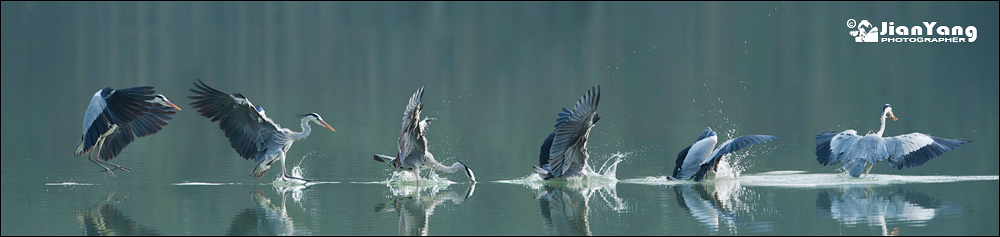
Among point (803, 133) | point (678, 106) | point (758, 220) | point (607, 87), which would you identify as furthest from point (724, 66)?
point (758, 220)

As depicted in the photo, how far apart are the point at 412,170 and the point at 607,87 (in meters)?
20.8

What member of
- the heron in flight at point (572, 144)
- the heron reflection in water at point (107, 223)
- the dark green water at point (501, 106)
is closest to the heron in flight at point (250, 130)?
the dark green water at point (501, 106)

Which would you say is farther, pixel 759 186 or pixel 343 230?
pixel 759 186

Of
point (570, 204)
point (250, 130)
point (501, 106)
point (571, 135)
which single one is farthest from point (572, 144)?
point (501, 106)

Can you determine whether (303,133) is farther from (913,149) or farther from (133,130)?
(913,149)

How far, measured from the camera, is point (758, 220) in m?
10.6

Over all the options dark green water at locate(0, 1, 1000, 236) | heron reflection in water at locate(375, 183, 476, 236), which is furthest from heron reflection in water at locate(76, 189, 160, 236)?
heron reflection in water at locate(375, 183, 476, 236)

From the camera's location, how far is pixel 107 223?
35.5ft

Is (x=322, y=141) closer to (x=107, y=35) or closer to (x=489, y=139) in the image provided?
(x=489, y=139)

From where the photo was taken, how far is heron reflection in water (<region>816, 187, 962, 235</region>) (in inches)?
414

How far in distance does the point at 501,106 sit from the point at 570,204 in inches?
647

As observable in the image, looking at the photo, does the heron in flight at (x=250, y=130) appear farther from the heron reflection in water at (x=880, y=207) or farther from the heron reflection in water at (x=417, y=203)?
the heron reflection in water at (x=880, y=207)

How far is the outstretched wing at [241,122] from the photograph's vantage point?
13.6 metres

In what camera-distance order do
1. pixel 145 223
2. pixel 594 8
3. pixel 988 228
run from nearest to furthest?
pixel 988 228, pixel 145 223, pixel 594 8
